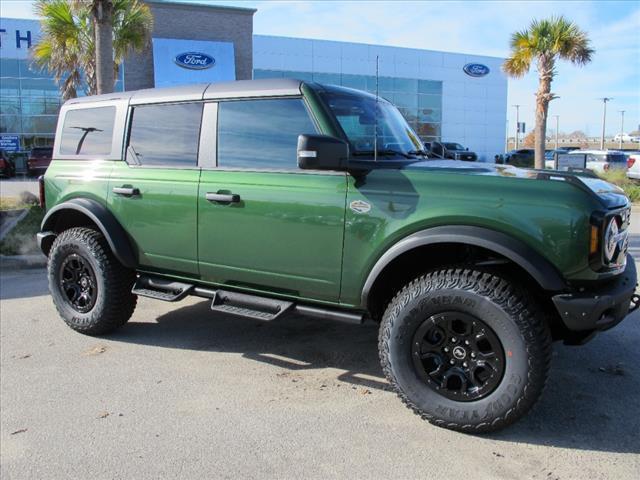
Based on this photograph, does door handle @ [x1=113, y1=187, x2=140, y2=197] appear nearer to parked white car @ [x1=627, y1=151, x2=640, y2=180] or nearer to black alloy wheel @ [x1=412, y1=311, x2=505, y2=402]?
black alloy wheel @ [x1=412, y1=311, x2=505, y2=402]

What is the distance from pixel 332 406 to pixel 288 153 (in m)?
1.68

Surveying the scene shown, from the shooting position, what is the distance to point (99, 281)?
4.88 meters

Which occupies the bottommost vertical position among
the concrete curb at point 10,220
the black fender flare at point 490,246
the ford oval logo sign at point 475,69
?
the concrete curb at point 10,220

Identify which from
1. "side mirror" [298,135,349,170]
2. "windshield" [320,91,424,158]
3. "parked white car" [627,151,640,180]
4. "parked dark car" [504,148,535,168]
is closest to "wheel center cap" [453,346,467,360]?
"side mirror" [298,135,349,170]

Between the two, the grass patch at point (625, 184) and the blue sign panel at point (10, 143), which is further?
the blue sign panel at point (10, 143)

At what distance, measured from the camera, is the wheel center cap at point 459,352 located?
3.33 m

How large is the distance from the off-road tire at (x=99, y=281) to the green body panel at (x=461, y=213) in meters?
2.16

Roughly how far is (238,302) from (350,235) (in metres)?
1.07

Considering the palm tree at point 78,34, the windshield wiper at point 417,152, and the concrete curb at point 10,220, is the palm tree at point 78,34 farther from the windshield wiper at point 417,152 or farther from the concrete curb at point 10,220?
the windshield wiper at point 417,152

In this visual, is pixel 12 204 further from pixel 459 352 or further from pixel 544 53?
pixel 544 53

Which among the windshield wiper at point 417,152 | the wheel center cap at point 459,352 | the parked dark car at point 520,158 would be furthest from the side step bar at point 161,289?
the parked dark car at point 520,158

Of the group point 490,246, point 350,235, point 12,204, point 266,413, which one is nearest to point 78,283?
point 266,413

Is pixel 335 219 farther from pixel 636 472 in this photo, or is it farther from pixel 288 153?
pixel 636 472

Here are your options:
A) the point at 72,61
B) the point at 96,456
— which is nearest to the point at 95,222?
the point at 96,456
